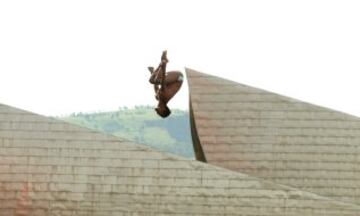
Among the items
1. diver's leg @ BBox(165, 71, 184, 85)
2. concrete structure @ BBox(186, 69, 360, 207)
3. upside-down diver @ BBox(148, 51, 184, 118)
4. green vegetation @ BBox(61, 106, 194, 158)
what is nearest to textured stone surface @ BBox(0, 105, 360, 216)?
concrete structure @ BBox(186, 69, 360, 207)

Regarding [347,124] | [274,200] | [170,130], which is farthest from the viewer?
[170,130]

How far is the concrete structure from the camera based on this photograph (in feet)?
94.3

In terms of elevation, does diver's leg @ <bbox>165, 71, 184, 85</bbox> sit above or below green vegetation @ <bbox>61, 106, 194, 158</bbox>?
below

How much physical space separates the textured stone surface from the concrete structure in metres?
3.00

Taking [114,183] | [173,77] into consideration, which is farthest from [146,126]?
[114,183]

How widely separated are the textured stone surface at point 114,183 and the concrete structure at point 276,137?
2996mm

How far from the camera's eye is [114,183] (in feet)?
85.8

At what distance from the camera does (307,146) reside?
95.0 feet

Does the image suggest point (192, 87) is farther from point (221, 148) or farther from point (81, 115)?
point (81, 115)

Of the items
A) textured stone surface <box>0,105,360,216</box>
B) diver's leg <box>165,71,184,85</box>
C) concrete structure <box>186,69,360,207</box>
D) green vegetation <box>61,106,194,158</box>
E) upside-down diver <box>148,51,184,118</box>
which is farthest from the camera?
green vegetation <box>61,106,194,158</box>

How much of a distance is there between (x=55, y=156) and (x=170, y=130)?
500ft

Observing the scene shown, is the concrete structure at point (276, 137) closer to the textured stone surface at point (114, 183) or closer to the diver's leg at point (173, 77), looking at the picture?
the diver's leg at point (173, 77)

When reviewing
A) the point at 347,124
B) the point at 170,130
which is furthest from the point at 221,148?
the point at 170,130

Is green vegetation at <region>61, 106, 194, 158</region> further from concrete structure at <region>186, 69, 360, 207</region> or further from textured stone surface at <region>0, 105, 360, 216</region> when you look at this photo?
textured stone surface at <region>0, 105, 360, 216</region>
